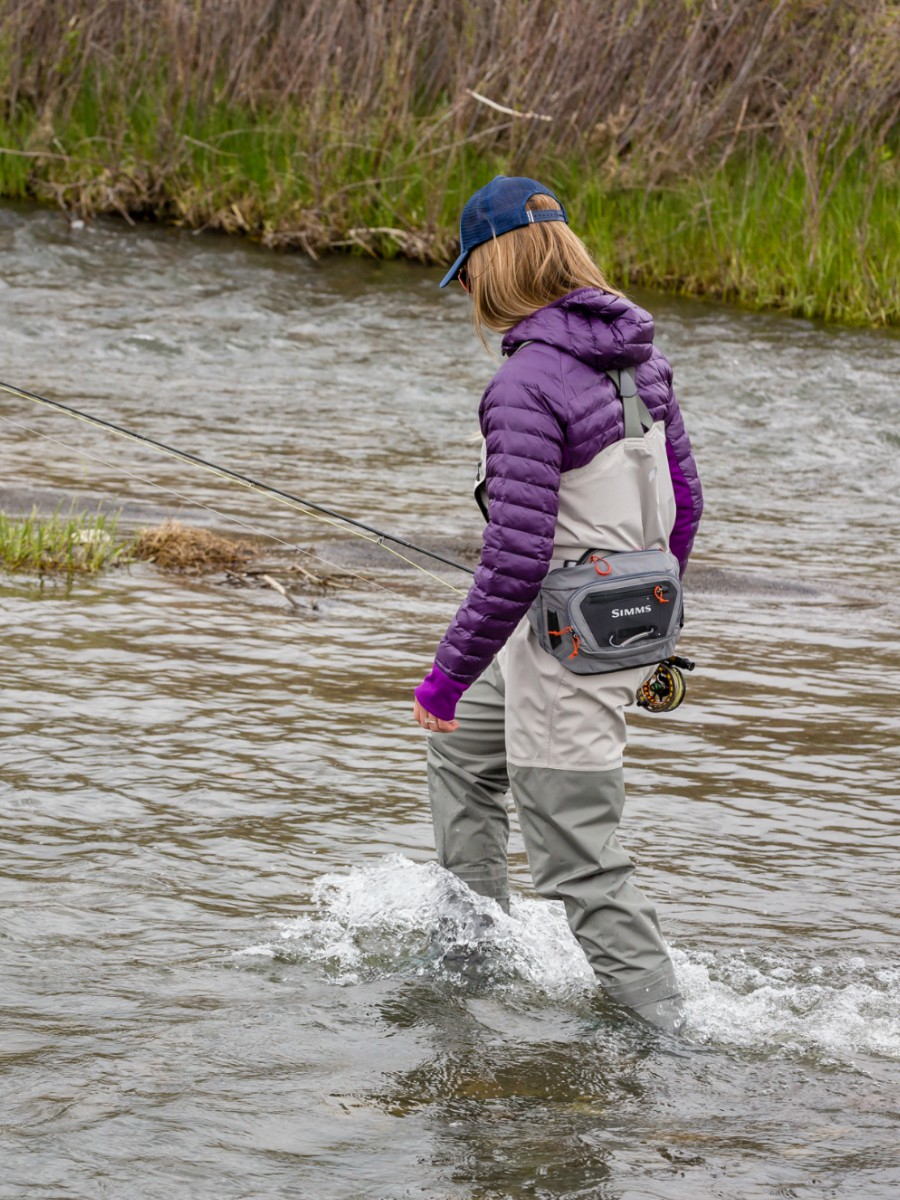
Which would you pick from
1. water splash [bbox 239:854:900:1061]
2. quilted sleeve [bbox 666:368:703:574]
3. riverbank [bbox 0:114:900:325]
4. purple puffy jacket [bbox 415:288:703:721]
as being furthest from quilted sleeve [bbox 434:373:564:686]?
riverbank [bbox 0:114:900:325]

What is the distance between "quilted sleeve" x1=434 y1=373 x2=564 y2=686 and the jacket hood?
127mm

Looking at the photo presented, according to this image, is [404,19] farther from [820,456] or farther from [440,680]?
[440,680]

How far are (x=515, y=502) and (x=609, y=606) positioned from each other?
1.01 ft

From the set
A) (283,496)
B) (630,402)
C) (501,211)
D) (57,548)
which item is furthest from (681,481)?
(57,548)

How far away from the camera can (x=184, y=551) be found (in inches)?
289

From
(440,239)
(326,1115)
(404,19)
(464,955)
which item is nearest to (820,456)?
(440,239)

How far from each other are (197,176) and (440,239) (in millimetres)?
2048

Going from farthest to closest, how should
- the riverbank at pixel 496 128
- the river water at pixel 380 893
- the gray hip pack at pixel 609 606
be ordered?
the riverbank at pixel 496 128 → the gray hip pack at pixel 609 606 → the river water at pixel 380 893

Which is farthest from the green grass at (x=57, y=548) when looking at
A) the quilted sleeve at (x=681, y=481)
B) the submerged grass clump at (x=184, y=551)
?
the quilted sleeve at (x=681, y=481)

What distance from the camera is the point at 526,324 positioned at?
11.8 feet

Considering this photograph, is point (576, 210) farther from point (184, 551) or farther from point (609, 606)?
point (609, 606)

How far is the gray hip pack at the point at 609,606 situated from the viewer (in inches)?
142

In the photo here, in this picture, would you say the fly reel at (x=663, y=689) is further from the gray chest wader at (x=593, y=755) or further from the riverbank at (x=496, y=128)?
the riverbank at (x=496, y=128)

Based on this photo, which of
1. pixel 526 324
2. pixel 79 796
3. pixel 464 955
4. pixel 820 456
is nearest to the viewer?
pixel 526 324
